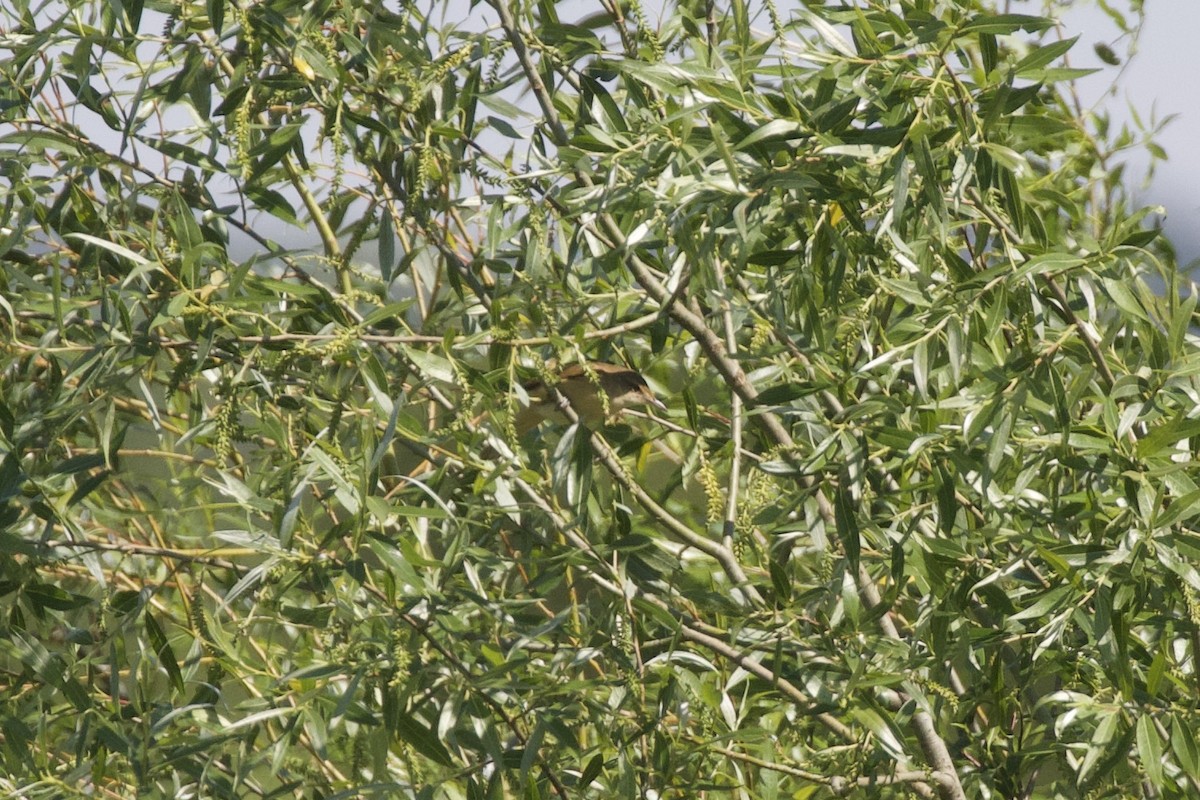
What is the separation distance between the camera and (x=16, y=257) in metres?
1.95

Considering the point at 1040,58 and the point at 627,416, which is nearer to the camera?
the point at 1040,58

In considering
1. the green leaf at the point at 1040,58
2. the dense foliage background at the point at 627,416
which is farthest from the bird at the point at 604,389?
the green leaf at the point at 1040,58

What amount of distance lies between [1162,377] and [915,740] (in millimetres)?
743

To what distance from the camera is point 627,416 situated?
74.2 inches

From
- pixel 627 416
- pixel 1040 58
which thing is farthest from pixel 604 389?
pixel 1040 58

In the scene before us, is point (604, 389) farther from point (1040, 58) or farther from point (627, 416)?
point (1040, 58)

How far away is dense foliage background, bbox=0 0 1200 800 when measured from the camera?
1.33 meters

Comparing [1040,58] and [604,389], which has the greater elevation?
[1040,58]

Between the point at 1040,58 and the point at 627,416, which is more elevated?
the point at 1040,58

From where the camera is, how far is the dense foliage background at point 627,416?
52.2 inches

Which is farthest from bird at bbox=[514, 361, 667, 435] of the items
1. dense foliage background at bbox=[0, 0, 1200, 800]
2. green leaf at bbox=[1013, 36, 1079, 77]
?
green leaf at bbox=[1013, 36, 1079, 77]

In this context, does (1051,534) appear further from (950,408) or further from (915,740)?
(915,740)

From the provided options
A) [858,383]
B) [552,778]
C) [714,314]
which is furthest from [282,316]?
[858,383]

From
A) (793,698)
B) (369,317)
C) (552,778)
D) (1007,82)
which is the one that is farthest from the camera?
(793,698)
